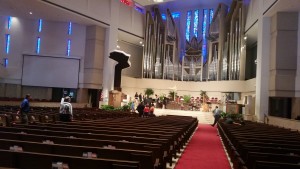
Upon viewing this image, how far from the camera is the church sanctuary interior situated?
14383 mm

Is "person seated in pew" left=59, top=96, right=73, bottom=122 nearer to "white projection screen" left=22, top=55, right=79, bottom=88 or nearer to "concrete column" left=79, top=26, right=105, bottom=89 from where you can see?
"concrete column" left=79, top=26, right=105, bottom=89

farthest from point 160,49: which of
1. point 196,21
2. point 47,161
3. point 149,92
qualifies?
point 47,161

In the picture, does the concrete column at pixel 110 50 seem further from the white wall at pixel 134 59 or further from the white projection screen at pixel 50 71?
the white wall at pixel 134 59

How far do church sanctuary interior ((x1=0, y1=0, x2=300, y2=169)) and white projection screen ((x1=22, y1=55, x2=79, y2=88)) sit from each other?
0.24 ft

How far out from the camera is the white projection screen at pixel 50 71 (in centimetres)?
2447

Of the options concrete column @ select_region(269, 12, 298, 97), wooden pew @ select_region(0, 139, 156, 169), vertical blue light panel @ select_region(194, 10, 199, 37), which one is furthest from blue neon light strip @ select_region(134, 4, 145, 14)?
wooden pew @ select_region(0, 139, 156, 169)

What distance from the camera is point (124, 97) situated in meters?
28.0

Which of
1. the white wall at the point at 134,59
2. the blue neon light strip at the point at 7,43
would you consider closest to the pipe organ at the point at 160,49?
the white wall at the point at 134,59

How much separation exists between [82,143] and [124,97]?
2325 centimetres

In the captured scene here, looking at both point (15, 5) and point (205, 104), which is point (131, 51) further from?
point (15, 5)

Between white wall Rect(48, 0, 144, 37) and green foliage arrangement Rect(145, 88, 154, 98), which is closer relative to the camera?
white wall Rect(48, 0, 144, 37)

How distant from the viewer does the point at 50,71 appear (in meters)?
24.8

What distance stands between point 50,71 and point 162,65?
11.3 meters

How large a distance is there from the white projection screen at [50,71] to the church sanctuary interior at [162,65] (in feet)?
0.24
